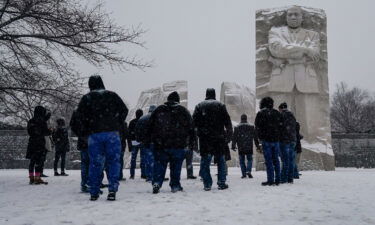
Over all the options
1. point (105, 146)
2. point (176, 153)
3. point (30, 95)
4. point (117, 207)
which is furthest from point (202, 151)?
point (30, 95)

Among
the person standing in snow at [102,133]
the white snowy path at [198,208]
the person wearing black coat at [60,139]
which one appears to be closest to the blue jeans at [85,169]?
the white snowy path at [198,208]

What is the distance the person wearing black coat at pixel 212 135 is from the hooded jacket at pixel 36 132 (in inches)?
156

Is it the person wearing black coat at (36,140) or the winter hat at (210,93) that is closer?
the winter hat at (210,93)

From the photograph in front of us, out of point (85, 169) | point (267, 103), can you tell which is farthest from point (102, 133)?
point (267, 103)

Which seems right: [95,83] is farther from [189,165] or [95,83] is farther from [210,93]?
[189,165]

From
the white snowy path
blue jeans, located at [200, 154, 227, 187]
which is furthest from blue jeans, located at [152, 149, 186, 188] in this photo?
blue jeans, located at [200, 154, 227, 187]

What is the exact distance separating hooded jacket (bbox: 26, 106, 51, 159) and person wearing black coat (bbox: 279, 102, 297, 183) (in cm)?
552

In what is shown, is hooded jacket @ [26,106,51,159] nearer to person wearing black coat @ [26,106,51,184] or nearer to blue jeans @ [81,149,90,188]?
person wearing black coat @ [26,106,51,184]

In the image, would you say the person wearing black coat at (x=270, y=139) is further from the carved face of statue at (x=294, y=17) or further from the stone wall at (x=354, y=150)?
the stone wall at (x=354, y=150)

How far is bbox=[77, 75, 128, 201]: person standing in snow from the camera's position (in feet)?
19.4

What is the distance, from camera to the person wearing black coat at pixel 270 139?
26.8ft

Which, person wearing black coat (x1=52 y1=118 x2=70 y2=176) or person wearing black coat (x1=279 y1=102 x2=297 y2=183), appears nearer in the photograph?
person wearing black coat (x1=279 y1=102 x2=297 y2=183)

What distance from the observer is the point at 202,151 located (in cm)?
743

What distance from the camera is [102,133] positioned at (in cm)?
591
